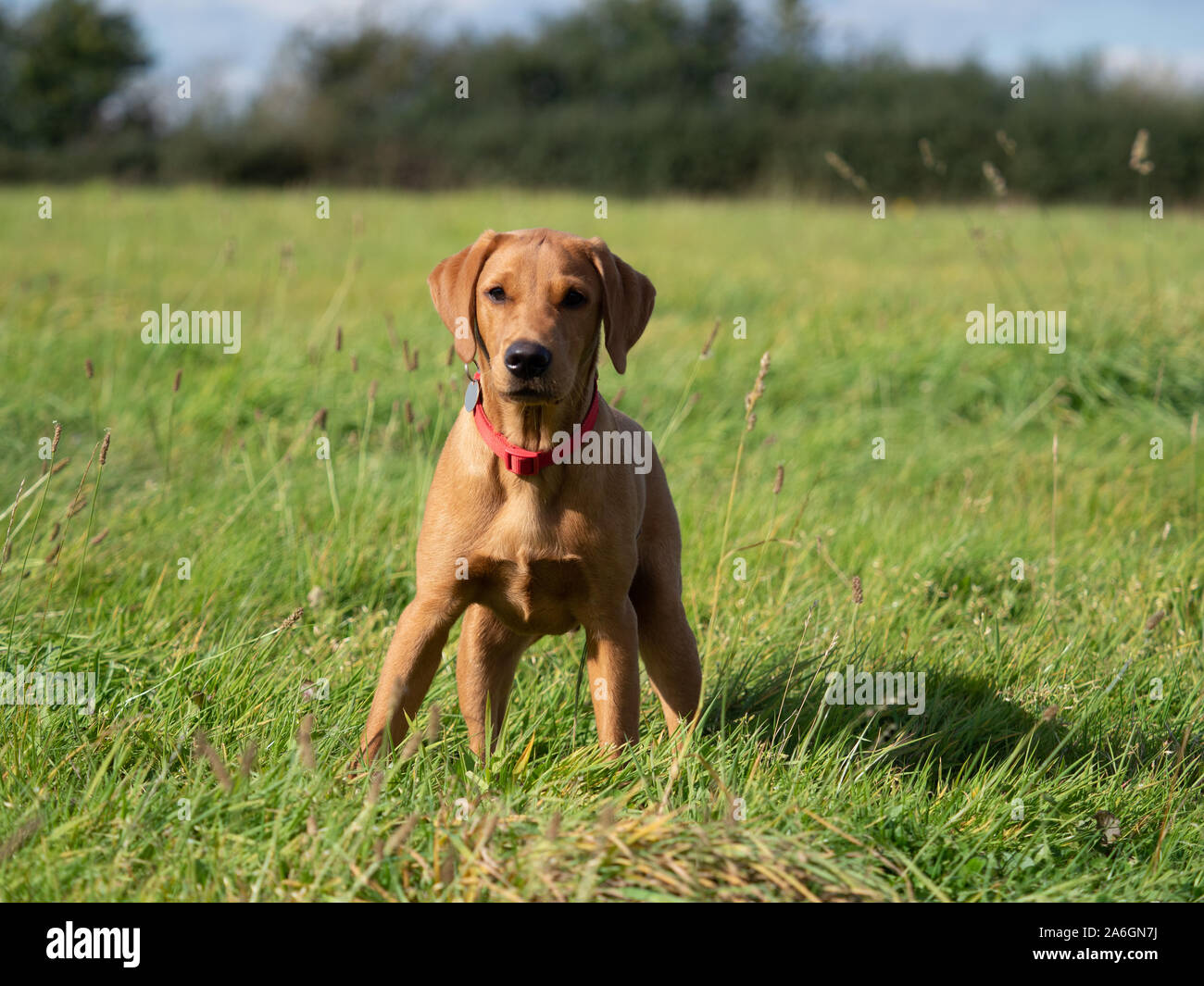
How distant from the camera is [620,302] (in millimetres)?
3143

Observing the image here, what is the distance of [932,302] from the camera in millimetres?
9164

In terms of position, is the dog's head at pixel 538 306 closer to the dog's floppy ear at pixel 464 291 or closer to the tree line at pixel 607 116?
the dog's floppy ear at pixel 464 291

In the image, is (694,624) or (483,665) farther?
(694,624)

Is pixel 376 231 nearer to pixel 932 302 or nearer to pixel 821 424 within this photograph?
pixel 932 302

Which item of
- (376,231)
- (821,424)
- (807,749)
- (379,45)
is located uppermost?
(379,45)

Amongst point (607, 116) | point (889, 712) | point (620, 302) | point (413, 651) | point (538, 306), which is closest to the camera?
point (538, 306)

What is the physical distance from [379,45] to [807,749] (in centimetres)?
4024

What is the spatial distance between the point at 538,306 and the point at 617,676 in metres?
1.07

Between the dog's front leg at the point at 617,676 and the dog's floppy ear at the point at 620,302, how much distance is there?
731 millimetres

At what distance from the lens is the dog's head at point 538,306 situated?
111 inches

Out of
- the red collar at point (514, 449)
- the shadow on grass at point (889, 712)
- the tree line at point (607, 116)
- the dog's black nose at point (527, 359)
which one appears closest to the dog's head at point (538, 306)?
the dog's black nose at point (527, 359)

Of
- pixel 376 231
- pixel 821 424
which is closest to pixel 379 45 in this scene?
Result: pixel 376 231

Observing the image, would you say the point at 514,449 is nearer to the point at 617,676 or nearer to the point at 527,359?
the point at 527,359

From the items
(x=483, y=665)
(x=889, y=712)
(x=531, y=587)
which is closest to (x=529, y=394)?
(x=531, y=587)
